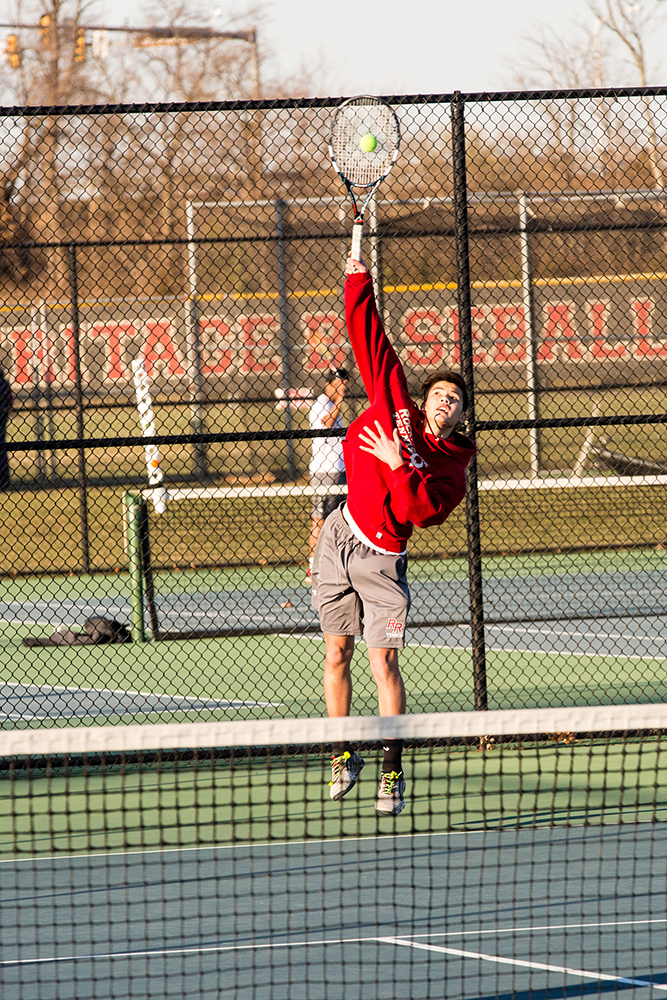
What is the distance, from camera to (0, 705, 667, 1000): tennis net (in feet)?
11.8

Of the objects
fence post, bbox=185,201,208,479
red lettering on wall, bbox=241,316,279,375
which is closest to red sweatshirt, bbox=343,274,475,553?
fence post, bbox=185,201,208,479

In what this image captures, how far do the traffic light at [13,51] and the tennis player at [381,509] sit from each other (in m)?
21.7

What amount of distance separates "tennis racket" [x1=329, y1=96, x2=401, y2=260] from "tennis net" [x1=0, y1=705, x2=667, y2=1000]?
2354 mm

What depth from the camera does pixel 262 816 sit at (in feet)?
18.0

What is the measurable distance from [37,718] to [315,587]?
2.83m

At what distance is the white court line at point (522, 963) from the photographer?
3.88 meters

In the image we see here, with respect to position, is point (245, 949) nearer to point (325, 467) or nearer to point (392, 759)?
point (392, 759)

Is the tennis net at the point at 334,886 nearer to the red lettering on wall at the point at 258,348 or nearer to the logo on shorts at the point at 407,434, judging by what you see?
the logo on shorts at the point at 407,434

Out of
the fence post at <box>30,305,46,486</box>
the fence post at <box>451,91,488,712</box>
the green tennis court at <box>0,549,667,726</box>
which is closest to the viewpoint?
the fence post at <box>451,91,488,712</box>

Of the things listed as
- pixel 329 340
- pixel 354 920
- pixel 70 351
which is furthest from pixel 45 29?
pixel 354 920

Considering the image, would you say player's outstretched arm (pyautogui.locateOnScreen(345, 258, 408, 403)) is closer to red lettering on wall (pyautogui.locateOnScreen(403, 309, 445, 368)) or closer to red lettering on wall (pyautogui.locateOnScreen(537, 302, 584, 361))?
red lettering on wall (pyautogui.locateOnScreen(403, 309, 445, 368))

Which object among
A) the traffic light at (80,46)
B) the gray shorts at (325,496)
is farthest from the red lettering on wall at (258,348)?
the traffic light at (80,46)

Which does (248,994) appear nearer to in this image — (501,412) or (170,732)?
(170,732)

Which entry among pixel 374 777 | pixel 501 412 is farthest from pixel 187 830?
pixel 501 412
